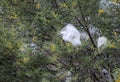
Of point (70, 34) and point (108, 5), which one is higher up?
point (108, 5)

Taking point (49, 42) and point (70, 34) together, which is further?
point (49, 42)

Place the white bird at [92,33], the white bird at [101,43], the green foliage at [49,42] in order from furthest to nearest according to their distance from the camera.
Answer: the white bird at [92,33]
the green foliage at [49,42]
the white bird at [101,43]

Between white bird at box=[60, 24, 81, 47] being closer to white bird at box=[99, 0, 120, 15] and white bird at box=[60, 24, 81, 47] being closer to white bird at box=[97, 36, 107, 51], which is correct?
white bird at box=[97, 36, 107, 51]

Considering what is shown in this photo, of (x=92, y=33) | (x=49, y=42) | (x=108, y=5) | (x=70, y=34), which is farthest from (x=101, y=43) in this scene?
(x=49, y=42)

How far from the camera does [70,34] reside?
13.3ft

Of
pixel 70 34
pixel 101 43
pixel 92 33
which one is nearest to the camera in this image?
pixel 101 43

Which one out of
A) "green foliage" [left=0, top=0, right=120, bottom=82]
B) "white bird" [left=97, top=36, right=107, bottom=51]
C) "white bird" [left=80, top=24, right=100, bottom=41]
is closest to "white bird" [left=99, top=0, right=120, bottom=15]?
"green foliage" [left=0, top=0, right=120, bottom=82]

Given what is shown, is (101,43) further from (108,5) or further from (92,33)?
(108,5)

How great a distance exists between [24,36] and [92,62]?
118cm

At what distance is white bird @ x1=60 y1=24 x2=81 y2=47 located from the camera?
395cm

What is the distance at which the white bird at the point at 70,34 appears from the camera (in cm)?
395

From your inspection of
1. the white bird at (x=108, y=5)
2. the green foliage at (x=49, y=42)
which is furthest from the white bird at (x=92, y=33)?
the white bird at (x=108, y=5)

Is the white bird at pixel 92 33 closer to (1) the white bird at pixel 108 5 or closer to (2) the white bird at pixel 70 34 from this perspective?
(2) the white bird at pixel 70 34

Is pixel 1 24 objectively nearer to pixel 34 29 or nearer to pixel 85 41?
pixel 34 29
